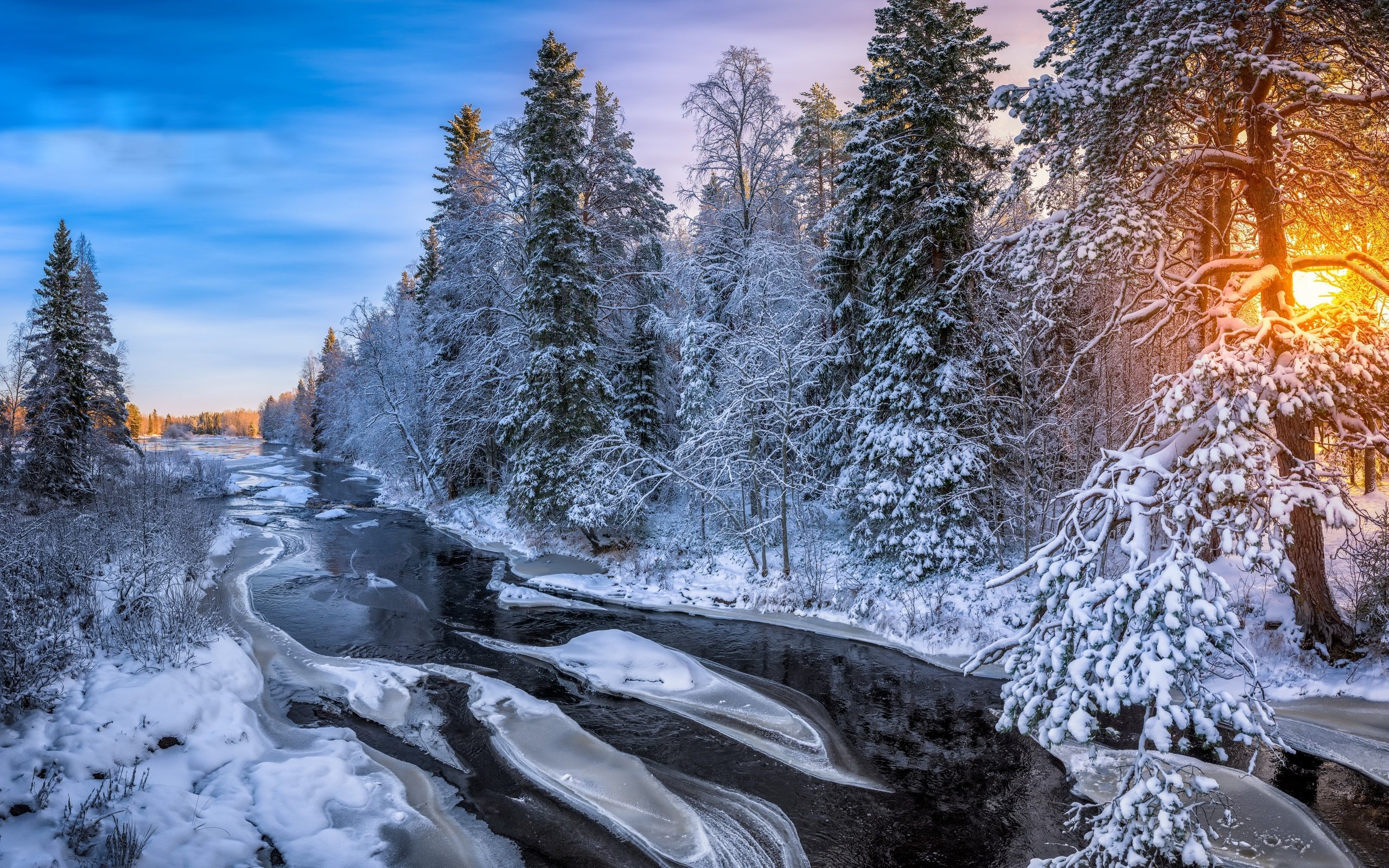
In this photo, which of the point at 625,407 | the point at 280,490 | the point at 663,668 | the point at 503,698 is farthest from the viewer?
the point at 280,490

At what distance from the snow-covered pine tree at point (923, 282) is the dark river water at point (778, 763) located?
325 centimetres

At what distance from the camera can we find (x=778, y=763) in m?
8.48

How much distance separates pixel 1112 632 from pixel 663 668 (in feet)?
26.6

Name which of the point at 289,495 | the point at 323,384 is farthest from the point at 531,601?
the point at 323,384

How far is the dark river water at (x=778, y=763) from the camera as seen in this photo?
675 centimetres

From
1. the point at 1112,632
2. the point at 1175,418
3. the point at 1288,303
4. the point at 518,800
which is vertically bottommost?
the point at 518,800

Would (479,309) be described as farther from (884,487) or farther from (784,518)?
(884,487)

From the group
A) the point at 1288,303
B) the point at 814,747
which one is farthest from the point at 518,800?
the point at 1288,303

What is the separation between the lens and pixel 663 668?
11.3 metres

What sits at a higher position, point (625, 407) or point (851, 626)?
point (625, 407)

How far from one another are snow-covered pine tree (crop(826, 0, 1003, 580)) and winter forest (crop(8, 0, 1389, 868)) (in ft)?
0.32

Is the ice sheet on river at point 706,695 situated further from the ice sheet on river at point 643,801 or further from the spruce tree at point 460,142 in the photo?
the spruce tree at point 460,142

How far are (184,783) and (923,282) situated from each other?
50.3ft

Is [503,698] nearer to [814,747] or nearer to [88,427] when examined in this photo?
[814,747]
